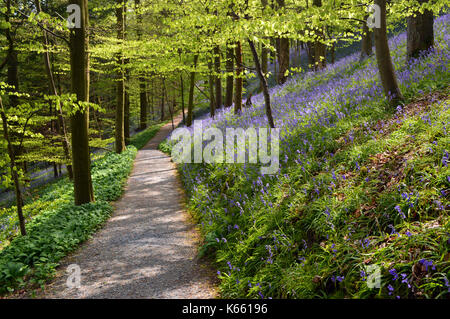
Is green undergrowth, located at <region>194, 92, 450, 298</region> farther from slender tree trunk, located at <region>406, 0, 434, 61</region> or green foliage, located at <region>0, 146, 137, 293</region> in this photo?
slender tree trunk, located at <region>406, 0, 434, 61</region>

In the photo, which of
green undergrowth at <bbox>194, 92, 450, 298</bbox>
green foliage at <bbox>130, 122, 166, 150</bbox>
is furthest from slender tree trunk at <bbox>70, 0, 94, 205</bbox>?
green foliage at <bbox>130, 122, 166, 150</bbox>

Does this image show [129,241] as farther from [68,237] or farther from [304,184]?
[304,184]

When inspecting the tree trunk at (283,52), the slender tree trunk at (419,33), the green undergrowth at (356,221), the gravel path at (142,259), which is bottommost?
the gravel path at (142,259)

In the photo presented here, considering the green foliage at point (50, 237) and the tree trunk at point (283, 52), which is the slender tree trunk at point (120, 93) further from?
the tree trunk at point (283, 52)

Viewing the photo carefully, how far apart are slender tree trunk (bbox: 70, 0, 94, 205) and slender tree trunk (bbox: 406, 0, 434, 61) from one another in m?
8.61

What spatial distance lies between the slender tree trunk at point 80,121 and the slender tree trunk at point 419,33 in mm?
8612

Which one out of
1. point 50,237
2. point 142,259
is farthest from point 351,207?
point 50,237

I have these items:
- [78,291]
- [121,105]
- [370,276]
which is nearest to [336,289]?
[370,276]

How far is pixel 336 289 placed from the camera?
3.24 metres

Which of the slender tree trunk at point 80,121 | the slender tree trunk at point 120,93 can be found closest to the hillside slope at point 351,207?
the slender tree trunk at point 80,121

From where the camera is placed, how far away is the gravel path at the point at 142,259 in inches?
181

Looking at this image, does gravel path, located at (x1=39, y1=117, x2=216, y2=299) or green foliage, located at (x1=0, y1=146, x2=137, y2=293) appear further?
green foliage, located at (x1=0, y1=146, x2=137, y2=293)

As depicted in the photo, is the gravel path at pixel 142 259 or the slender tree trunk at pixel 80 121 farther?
the slender tree trunk at pixel 80 121

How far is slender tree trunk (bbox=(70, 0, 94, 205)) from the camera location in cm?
744
